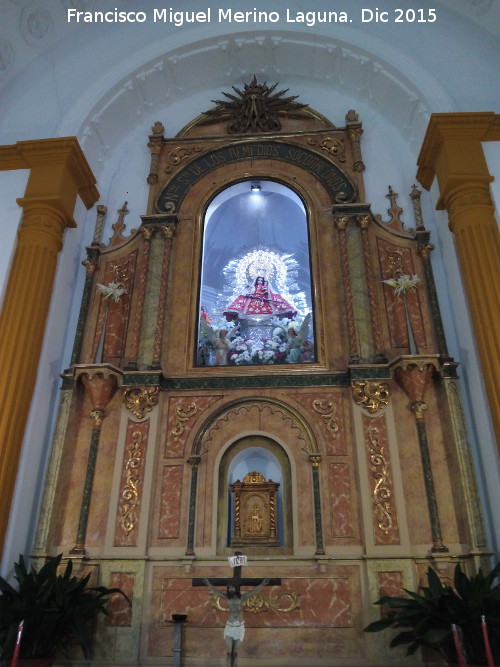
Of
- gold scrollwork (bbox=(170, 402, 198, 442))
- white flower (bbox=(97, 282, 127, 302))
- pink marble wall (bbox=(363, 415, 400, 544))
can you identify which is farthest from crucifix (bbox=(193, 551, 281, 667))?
white flower (bbox=(97, 282, 127, 302))

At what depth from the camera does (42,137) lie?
828cm

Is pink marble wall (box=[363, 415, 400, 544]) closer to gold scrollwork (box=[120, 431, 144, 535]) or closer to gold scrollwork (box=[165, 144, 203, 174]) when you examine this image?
gold scrollwork (box=[120, 431, 144, 535])

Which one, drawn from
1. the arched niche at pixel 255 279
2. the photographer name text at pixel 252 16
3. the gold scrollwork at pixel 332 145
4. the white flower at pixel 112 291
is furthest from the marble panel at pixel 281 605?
the photographer name text at pixel 252 16

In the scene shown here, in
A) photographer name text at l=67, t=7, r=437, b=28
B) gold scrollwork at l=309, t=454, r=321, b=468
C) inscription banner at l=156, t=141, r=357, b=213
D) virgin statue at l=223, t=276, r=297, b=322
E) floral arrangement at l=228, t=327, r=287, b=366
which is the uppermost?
photographer name text at l=67, t=7, r=437, b=28

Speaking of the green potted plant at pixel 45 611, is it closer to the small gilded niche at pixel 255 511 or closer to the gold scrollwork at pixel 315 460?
the small gilded niche at pixel 255 511

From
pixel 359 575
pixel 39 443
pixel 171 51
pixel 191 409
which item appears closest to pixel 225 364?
pixel 191 409

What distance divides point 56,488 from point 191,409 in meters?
1.79

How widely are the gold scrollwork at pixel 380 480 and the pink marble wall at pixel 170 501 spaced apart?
2.25 meters

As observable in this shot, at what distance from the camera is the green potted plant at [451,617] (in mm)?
4477

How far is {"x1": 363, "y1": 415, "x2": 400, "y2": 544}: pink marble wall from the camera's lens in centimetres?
588

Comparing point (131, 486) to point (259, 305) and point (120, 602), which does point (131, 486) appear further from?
point (259, 305)

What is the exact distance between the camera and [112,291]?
7.40m

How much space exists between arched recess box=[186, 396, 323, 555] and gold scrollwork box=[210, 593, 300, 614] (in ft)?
1.59

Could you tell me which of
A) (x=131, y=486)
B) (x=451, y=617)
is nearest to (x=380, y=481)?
(x=451, y=617)
